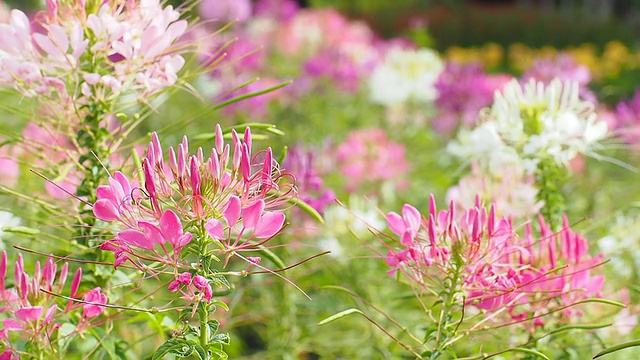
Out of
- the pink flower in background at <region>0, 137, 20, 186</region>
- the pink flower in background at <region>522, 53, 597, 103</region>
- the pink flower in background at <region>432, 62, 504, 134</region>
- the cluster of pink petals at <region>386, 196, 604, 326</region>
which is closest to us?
the cluster of pink petals at <region>386, 196, 604, 326</region>

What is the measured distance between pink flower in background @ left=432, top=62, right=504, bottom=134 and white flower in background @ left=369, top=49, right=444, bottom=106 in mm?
302

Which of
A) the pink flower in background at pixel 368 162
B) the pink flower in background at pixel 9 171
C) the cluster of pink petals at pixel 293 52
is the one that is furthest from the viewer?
the cluster of pink petals at pixel 293 52

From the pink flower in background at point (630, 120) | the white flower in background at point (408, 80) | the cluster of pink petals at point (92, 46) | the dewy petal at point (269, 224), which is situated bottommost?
the dewy petal at point (269, 224)

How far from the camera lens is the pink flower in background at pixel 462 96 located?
8.35ft

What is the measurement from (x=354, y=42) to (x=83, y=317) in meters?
3.48

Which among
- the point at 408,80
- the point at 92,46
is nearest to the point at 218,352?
the point at 92,46

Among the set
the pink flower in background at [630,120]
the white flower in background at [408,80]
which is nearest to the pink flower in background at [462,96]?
the white flower in background at [408,80]

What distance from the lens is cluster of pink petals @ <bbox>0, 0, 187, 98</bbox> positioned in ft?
2.99

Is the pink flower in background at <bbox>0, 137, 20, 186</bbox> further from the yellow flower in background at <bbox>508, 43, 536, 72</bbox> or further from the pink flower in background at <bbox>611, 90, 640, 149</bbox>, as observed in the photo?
the yellow flower in background at <bbox>508, 43, 536, 72</bbox>

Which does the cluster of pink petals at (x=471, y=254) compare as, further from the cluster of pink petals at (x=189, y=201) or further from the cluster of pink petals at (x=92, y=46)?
the cluster of pink petals at (x=92, y=46)

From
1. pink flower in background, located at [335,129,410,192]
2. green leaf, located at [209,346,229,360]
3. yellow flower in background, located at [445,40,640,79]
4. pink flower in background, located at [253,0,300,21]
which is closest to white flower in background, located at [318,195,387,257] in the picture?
pink flower in background, located at [335,129,410,192]

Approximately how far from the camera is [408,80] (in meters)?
3.06

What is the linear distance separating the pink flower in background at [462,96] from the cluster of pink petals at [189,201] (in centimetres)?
183

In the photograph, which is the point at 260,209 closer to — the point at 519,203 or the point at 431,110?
the point at 519,203
